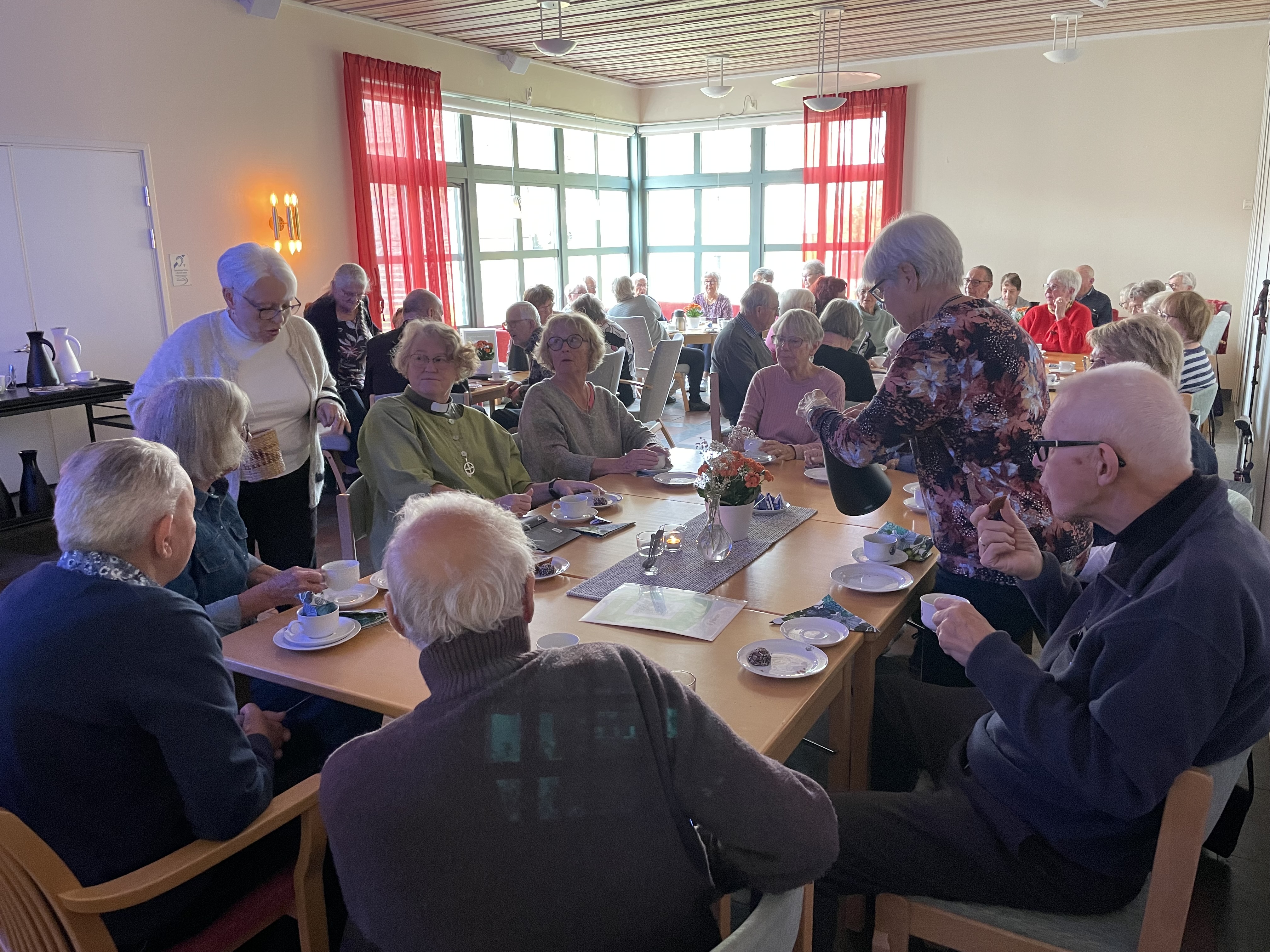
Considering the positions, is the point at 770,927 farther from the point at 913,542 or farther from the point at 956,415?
the point at 913,542

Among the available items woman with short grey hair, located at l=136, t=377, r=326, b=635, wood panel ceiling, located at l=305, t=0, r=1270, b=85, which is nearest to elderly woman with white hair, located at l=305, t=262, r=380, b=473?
wood panel ceiling, located at l=305, t=0, r=1270, b=85

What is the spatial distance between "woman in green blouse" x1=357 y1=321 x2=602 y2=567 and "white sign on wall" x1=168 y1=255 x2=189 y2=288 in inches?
155

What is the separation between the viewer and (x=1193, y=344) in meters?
4.76

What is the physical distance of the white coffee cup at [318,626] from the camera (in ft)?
6.66

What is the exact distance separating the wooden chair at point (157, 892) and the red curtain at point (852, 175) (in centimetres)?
919

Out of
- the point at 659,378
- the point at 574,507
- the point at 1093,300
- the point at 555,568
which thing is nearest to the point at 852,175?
the point at 1093,300

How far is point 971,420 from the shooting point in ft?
7.04

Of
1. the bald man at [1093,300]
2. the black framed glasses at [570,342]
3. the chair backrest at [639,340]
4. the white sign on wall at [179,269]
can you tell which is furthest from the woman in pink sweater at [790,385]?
the bald man at [1093,300]

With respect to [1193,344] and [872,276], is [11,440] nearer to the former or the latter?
[872,276]

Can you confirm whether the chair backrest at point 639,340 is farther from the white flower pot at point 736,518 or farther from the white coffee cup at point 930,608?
the white coffee cup at point 930,608

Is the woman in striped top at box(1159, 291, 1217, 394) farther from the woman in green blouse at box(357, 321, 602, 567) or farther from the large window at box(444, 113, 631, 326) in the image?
the large window at box(444, 113, 631, 326)

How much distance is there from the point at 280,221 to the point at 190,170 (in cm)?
75

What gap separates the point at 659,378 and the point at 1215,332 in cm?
466

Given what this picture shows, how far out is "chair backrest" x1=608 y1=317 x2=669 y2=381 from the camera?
7.93 meters
